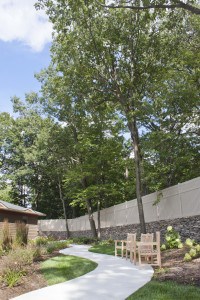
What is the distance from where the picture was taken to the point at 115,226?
2430 cm

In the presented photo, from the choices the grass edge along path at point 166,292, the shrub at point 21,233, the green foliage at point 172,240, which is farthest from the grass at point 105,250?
the grass edge along path at point 166,292

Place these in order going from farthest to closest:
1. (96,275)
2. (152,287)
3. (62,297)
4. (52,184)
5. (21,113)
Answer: (52,184) < (21,113) < (96,275) < (152,287) < (62,297)

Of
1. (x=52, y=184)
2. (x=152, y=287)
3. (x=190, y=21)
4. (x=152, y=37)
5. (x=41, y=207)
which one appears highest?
(x=190, y=21)

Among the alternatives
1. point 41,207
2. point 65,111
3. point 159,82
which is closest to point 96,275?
point 159,82

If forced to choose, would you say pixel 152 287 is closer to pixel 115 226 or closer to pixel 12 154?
pixel 115 226

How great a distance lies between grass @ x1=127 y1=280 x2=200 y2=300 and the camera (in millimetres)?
5636

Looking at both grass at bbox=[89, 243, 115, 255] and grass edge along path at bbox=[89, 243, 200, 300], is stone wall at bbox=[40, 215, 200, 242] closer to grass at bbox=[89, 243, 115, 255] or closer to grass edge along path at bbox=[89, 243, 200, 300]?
grass at bbox=[89, 243, 115, 255]

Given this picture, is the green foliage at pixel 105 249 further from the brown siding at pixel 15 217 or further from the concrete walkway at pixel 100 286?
the brown siding at pixel 15 217

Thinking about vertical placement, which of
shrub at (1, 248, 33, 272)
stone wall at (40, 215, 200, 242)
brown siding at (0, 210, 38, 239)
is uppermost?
brown siding at (0, 210, 38, 239)

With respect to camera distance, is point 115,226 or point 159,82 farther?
point 115,226

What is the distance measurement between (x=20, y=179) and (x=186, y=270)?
40.4m

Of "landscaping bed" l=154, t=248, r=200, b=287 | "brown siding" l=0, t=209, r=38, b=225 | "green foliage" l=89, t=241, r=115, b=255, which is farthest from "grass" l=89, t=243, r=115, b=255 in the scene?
"brown siding" l=0, t=209, r=38, b=225

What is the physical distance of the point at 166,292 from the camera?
19.8ft

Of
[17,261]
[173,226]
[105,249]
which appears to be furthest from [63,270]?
[105,249]
